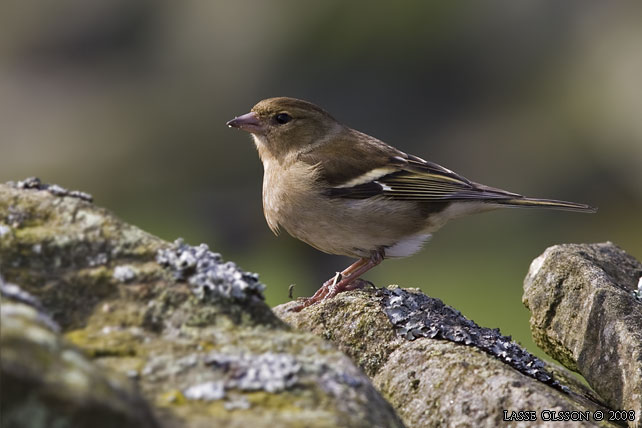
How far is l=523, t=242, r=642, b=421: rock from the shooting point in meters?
3.99

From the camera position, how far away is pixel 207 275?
10.0ft

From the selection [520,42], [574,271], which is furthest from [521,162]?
[574,271]

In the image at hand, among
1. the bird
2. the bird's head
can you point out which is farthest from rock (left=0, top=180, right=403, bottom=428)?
the bird's head

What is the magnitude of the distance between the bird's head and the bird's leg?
1.34 metres

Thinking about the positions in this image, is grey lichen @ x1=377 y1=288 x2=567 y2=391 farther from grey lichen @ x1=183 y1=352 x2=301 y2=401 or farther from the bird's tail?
the bird's tail

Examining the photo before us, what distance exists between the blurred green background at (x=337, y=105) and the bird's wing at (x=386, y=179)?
7109 mm

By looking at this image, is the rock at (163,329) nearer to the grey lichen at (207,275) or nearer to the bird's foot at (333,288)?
the grey lichen at (207,275)

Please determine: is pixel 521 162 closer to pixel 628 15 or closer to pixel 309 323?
pixel 628 15

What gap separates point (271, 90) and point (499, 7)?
18.4ft

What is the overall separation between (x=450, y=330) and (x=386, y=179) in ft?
8.99

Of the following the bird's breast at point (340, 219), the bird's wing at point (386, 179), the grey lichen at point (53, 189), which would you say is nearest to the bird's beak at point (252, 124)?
the bird's wing at point (386, 179)

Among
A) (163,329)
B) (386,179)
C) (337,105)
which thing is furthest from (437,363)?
(337,105)

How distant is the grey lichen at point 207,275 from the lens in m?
3.02

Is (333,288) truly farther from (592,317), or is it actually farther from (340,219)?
(592,317)
